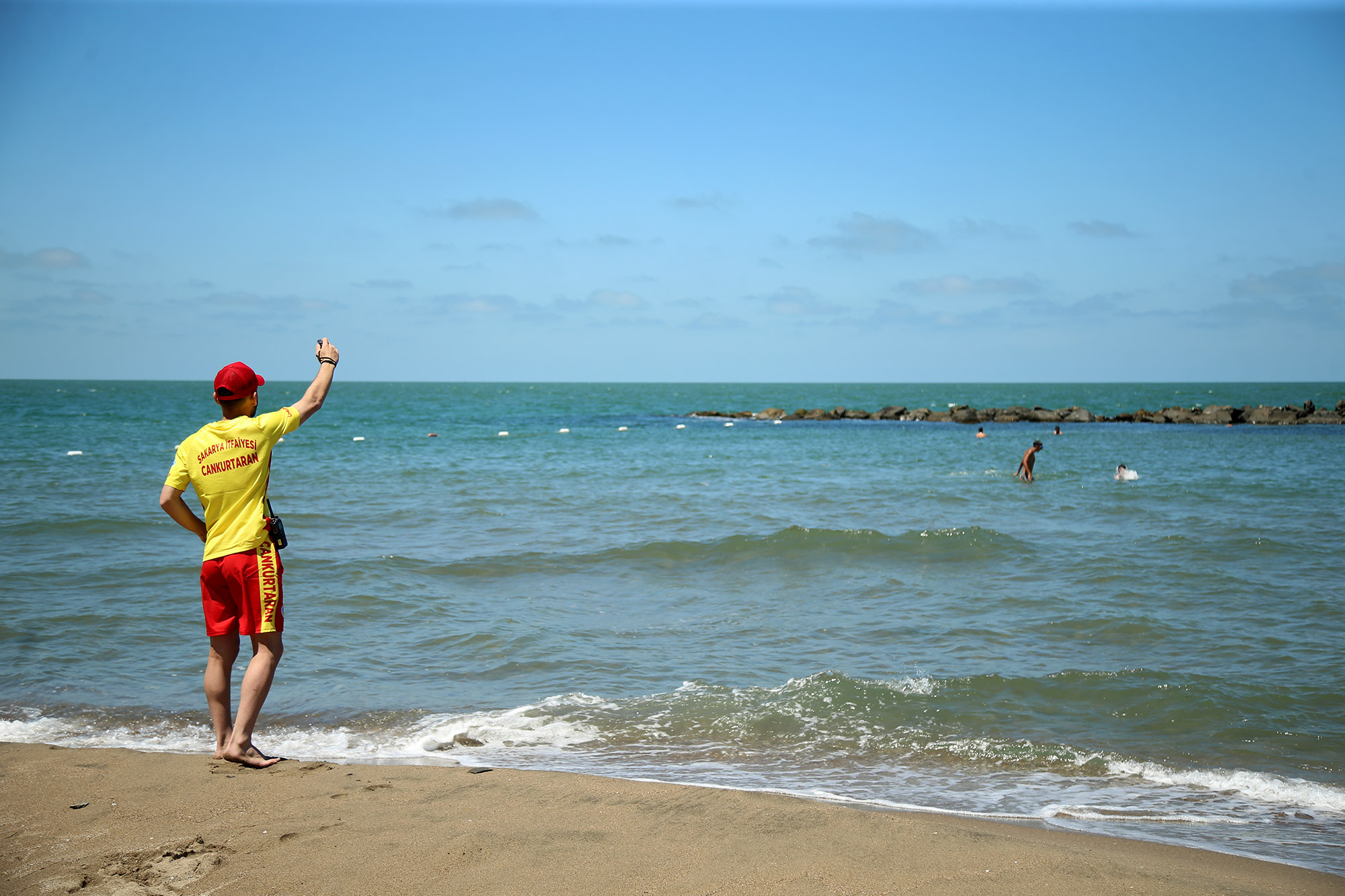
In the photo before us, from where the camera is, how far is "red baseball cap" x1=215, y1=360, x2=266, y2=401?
4.18 metres

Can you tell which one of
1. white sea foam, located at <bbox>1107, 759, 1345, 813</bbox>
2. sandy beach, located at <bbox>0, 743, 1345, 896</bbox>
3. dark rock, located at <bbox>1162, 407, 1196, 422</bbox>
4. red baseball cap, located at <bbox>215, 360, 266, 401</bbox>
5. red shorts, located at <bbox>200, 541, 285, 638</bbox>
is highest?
dark rock, located at <bbox>1162, 407, 1196, 422</bbox>

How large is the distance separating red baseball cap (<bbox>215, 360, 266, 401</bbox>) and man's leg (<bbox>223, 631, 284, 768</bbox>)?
3.87 ft

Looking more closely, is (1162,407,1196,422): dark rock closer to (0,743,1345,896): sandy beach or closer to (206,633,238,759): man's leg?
(0,743,1345,896): sandy beach

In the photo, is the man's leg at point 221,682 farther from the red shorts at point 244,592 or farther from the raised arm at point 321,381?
the raised arm at point 321,381

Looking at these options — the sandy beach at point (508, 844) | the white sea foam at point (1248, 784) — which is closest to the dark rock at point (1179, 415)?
the white sea foam at point (1248, 784)

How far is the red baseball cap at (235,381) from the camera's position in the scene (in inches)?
164

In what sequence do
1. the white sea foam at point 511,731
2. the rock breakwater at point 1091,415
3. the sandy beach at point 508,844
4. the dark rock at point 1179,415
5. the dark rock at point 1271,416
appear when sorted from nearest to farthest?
1. the sandy beach at point 508,844
2. the white sea foam at point 511,731
3. the dark rock at point 1271,416
4. the rock breakwater at point 1091,415
5. the dark rock at point 1179,415

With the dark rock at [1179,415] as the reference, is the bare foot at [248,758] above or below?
below

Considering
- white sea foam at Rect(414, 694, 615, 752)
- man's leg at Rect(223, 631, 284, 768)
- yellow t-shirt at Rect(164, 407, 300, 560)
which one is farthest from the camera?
white sea foam at Rect(414, 694, 615, 752)

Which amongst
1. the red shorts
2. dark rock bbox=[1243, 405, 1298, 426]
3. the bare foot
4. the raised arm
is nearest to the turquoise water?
the bare foot

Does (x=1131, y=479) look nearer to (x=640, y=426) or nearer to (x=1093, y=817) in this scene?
(x=1093, y=817)

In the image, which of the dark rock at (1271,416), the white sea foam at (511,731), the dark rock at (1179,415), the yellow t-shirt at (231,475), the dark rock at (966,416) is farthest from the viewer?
the dark rock at (966,416)

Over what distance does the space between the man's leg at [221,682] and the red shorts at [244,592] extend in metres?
0.09

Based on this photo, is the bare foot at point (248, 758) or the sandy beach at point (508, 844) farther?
the bare foot at point (248, 758)
